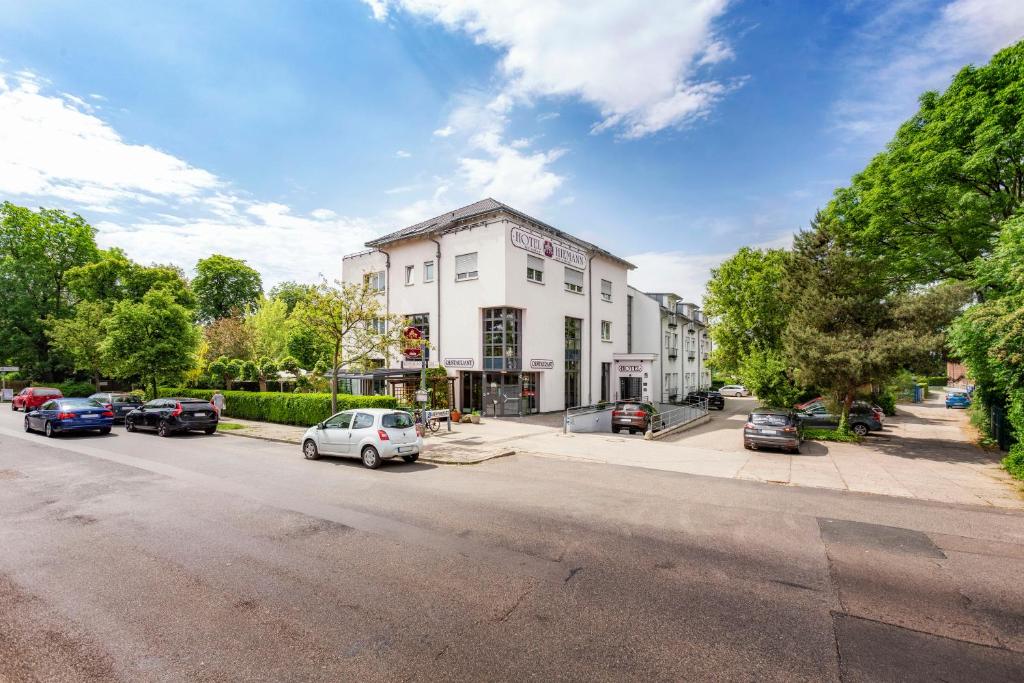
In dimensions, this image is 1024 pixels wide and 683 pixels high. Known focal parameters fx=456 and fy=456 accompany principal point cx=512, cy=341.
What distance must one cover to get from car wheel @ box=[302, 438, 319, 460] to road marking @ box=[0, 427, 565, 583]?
283cm

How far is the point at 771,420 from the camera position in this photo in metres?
16.8

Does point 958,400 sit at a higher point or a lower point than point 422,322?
lower

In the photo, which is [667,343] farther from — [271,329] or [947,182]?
[271,329]

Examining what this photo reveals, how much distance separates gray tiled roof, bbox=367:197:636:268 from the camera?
2677 cm

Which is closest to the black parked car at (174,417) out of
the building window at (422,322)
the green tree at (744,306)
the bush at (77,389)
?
the building window at (422,322)

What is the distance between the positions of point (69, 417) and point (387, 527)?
1755 cm

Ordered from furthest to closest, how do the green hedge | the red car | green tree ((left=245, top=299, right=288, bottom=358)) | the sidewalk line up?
green tree ((left=245, top=299, right=288, bottom=358)) < the red car < the green hedge < the sidewalk

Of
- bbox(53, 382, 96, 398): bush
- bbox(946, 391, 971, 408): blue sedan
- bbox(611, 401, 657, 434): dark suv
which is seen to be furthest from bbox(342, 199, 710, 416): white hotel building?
bbox(946, 391, 971, 408): blue sedan

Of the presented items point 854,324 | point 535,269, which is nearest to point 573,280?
point 535,269

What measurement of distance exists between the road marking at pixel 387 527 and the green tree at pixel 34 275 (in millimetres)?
40615

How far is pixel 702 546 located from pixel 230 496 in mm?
8709

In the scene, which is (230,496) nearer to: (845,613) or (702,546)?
(702,546)

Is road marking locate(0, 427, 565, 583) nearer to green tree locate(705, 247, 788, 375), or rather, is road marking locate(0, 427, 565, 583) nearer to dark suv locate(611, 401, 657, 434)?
dark suv locate(611, 401, 657, 434)

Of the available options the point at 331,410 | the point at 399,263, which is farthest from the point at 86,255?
the point at 331,410
